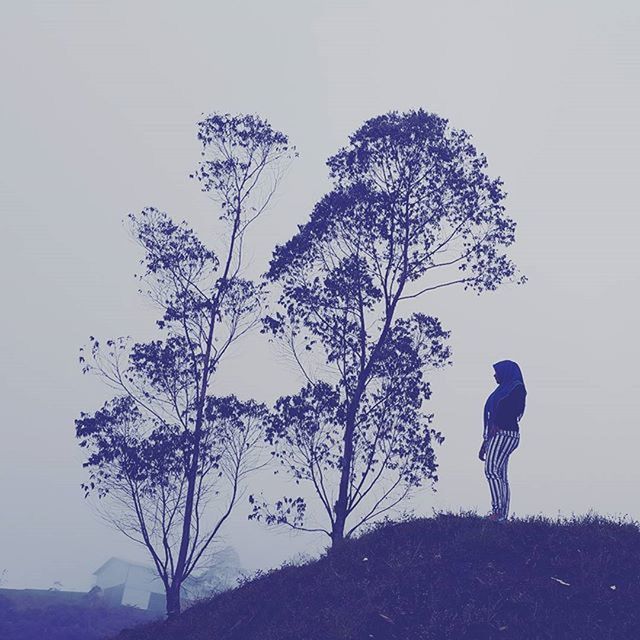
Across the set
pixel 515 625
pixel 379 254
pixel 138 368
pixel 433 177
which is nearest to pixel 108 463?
pixel 138 368

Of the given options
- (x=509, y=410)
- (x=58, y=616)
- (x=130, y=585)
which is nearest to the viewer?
(x=509, y=410)

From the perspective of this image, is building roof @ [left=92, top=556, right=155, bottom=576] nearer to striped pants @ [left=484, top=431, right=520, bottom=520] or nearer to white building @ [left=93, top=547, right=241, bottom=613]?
white building @ [left=93, top=547, right=241, bottom=613]

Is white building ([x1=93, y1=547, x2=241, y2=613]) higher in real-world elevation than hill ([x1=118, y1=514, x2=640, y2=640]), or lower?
higher

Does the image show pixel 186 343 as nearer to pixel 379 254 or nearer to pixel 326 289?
pixel 326 289

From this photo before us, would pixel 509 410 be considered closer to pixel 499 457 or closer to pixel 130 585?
pixel 499 457

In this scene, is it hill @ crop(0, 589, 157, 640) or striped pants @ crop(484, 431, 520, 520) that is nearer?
striped pants @ crop(484, 431, 520, 520)

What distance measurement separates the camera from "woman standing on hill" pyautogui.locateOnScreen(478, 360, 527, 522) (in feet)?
45.5

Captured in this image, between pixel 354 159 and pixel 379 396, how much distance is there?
22.6ft

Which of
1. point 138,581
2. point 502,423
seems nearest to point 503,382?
point 502,423

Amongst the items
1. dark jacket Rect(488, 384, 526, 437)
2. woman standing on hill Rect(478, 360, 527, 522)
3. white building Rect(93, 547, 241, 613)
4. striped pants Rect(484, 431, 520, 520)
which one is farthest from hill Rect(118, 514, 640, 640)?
white building Rect(93, 547, 241, 613)

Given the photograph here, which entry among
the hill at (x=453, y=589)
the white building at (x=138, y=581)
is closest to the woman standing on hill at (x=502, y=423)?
the hill at (x=453, y=589)

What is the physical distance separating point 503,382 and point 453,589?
3751mm

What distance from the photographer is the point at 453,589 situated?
1236 centimetres

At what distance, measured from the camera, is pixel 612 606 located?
37.6ft
